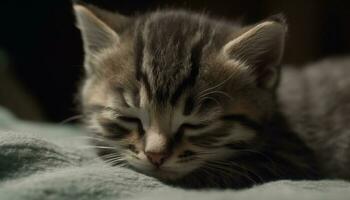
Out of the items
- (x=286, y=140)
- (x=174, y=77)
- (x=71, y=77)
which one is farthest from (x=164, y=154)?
(x=71, y=77)

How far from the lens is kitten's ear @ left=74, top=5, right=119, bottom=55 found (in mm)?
1466

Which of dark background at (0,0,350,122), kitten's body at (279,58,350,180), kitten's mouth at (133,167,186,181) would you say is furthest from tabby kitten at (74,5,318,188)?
dark background at (0,0,350,122)

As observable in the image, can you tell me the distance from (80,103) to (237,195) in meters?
0.81

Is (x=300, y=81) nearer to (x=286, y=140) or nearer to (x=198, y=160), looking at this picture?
(x=286, y=140)

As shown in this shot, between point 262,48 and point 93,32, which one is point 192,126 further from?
point 93,32

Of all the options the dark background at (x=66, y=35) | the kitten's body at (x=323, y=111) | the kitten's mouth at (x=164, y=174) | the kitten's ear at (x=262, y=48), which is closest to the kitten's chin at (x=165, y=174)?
the kitten's mouth at (x=164, y=174)

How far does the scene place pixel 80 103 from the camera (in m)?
1.67

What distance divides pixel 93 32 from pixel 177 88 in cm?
37

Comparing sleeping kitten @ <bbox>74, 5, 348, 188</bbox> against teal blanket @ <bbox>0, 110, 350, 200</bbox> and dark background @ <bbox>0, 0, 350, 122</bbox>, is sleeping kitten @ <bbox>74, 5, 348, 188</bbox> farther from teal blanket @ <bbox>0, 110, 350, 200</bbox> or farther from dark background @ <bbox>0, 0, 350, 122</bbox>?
dark background @ <bbox>0, 0, 350, 122</bbox>

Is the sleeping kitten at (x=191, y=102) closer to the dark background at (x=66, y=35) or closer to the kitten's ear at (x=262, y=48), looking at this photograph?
the kitten's ear at (x=262, y=48)

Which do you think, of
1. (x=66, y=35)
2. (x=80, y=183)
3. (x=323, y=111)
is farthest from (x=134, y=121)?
(x=66, y=35)

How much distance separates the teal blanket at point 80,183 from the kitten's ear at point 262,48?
12.7 inches

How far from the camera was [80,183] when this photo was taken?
3.49ft

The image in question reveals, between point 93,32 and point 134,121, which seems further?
point 93,32
